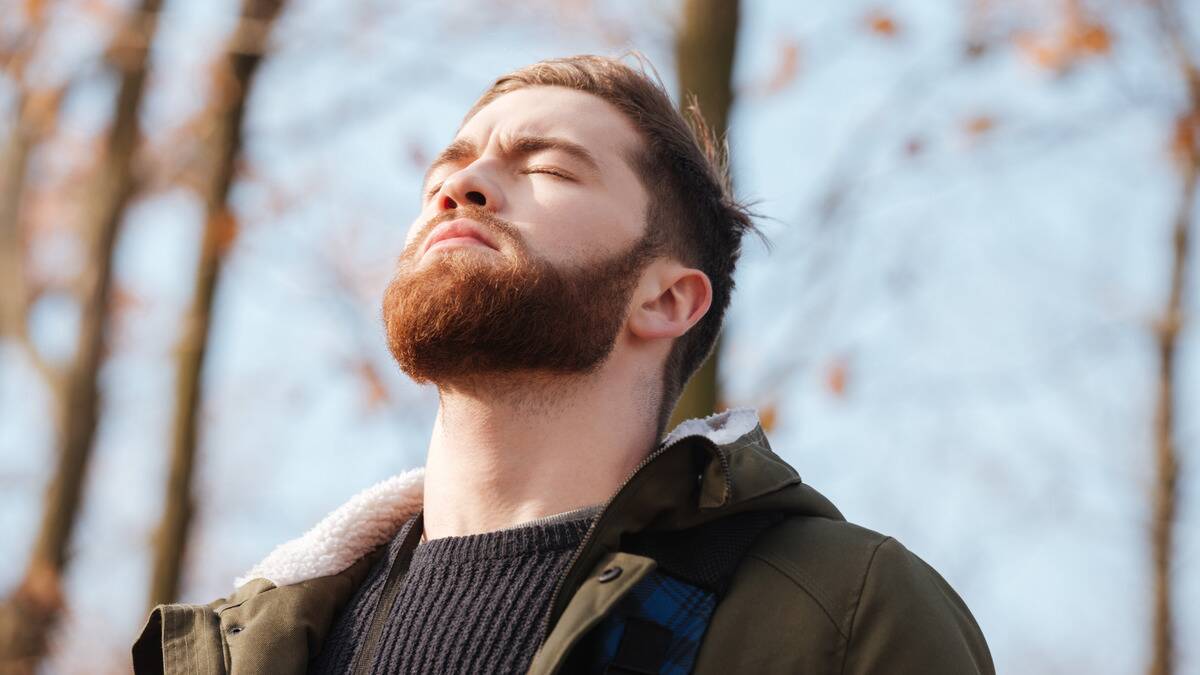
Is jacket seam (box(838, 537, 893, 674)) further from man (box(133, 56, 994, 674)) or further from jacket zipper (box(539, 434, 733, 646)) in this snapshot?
jacket zipper (box(539, 434, 733, 646))

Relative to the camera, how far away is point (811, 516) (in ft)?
9.07

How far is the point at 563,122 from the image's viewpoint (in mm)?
3277

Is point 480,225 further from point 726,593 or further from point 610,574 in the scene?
point 726,593

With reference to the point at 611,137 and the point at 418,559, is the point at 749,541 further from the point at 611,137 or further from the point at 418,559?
the point at 611,137

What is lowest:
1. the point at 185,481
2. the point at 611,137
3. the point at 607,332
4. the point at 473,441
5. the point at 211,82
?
the point at 185,481

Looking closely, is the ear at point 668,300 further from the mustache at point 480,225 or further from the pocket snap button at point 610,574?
the pocket snap button at point 610,574

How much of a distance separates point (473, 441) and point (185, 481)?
4.45 m

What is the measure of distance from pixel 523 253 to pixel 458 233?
0.19m

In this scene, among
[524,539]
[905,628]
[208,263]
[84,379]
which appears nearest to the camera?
[905,628]

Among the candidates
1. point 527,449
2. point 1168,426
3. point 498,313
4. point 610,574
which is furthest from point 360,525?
point 1168,426

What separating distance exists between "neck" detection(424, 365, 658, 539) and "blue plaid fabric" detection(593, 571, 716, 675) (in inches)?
16.5

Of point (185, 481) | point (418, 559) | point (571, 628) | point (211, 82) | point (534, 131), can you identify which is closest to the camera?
point (571, 628)

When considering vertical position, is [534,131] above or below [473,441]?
above

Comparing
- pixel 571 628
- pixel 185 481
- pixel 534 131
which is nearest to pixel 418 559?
pixel 571 628
